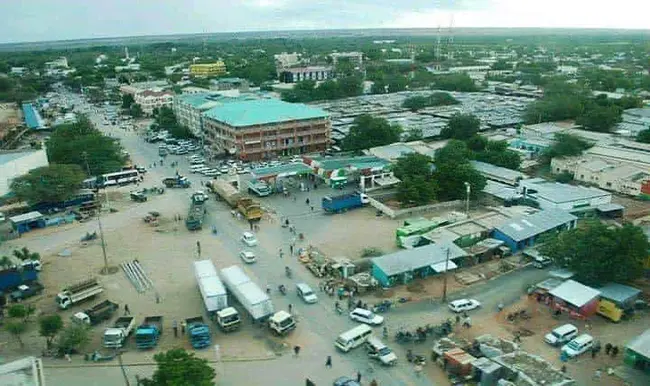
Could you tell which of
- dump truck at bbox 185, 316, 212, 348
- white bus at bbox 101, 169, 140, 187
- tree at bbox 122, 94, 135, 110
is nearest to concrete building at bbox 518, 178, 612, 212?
dump truck at bbox 185, 316, 212, 348

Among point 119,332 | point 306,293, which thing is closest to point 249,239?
point 306,293

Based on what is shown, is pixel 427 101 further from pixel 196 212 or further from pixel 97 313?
pixel 97 313

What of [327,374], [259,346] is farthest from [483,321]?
[259,346]

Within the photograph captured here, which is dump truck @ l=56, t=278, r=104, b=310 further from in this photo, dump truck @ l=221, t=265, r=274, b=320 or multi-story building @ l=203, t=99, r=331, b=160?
multi-story building @ l=203, t=99, r=331, b=160

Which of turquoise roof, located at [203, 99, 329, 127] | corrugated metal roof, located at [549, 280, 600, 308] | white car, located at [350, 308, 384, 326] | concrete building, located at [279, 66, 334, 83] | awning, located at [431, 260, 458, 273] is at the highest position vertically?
concrete building, located at [279, 66, 334, 83]

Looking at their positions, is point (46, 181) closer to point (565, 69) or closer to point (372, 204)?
point (372, 204)

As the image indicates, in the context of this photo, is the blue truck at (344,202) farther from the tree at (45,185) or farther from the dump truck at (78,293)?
the tree at (45,185)

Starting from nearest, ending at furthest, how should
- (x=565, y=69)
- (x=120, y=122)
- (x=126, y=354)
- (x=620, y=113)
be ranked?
(x=126, y=354) → (x=620, y=113) → (x=120, y=122) → (x=565, y=69)
